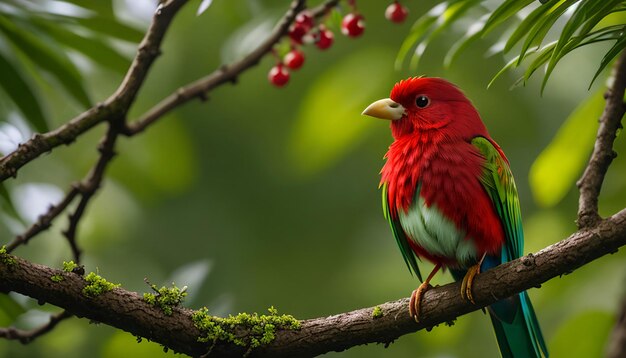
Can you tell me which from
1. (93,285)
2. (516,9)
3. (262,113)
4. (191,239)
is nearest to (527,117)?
(262,113)

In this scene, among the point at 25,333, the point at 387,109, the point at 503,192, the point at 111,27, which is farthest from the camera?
the point at 111,27

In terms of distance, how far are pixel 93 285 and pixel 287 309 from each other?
172 inches

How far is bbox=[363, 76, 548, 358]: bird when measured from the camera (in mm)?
2717

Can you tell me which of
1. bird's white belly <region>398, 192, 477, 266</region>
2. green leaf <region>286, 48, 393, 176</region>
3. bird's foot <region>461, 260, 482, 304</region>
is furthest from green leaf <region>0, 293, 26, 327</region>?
green leaf <region>286, 48, 393, 176</region>

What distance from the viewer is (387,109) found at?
114 inches

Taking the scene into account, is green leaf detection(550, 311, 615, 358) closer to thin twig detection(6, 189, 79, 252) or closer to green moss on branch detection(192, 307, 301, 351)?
green moss on branch detection(192, 307, 301, 351)

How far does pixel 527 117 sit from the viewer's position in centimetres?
596

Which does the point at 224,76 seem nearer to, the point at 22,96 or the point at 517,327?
the point at 22,96

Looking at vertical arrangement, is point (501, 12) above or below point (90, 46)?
below

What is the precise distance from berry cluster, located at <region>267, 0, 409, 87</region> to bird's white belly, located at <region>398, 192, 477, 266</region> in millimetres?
790

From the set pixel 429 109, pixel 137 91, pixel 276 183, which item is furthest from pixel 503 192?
pixel 276 183

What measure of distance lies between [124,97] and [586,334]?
2304 mm

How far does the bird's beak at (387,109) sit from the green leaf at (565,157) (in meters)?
0.88

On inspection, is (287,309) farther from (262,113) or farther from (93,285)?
(93,285)
